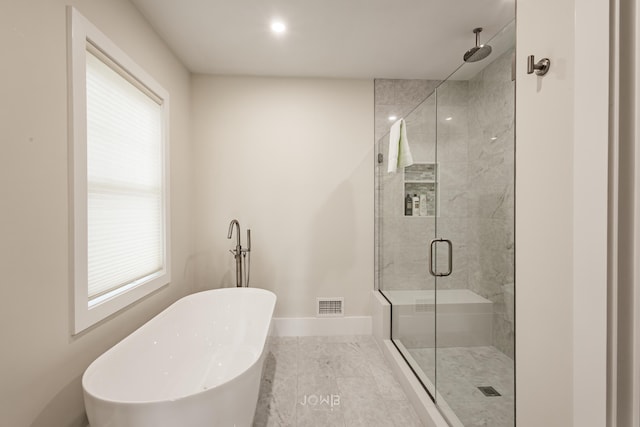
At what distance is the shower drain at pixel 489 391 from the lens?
51.1 inches

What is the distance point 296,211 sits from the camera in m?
2.79

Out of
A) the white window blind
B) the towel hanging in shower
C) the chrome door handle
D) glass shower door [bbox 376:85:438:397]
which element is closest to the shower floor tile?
glass shower door [bbox 376:85:438:397]

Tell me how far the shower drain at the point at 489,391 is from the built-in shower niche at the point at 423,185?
1.04 meters

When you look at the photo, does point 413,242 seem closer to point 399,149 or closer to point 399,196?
point 399,196

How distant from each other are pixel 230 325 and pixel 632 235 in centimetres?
243

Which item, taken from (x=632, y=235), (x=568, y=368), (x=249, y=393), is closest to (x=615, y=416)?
(x=568, y=368)

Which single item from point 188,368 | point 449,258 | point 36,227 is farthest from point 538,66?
point 188,368

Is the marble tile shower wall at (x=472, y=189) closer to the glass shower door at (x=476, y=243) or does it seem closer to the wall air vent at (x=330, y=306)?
the glass shower door at (x=476, y=243)

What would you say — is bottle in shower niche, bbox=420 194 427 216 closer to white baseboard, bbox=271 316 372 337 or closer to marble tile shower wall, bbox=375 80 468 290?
marble tile shower wall, bbox=375 80 468 290

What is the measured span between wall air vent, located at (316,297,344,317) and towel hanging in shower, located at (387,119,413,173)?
151 cm

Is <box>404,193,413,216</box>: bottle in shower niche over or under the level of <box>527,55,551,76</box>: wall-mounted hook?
under

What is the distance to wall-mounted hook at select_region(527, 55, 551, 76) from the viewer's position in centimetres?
76

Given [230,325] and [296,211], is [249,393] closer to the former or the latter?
[230,325]

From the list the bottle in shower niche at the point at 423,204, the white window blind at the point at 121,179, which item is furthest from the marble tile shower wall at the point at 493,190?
the white window blind at the point at 121,179
